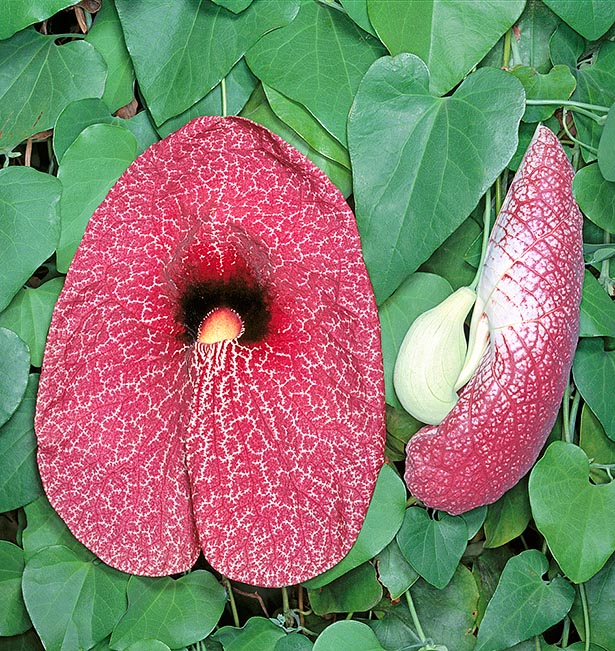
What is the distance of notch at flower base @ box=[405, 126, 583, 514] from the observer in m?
0.72

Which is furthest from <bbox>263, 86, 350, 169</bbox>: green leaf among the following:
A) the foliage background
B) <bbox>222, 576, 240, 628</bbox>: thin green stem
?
<bbox>222, 576, 240, 628</bbox>: thin green stem

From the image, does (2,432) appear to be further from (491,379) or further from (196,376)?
(491,379)

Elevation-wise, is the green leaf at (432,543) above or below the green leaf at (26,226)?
below

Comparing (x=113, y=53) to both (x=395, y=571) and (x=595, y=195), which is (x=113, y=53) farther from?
(x=395, y=571)

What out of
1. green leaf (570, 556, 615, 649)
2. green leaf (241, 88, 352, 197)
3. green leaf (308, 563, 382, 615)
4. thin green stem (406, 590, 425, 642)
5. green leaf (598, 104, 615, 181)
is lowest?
green leaf (570, 556, 615, 649)

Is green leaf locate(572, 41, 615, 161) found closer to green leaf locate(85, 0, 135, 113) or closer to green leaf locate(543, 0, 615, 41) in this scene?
green leaf locate(543, 0, 615, 41)

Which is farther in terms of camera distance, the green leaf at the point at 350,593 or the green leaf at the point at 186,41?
the green leaf at the point at 350,593

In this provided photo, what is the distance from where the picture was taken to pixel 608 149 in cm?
72

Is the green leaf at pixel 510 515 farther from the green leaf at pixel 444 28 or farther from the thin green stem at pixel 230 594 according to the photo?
the green leaf at pixel 444 28

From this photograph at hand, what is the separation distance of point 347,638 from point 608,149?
498mm

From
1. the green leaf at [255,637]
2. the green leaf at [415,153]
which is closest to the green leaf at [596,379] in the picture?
the green leaf at [415,153]

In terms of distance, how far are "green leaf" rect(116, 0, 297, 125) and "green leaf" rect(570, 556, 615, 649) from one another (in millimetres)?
612

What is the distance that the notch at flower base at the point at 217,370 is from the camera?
0.72m

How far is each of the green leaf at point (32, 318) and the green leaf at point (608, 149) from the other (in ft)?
1.60
